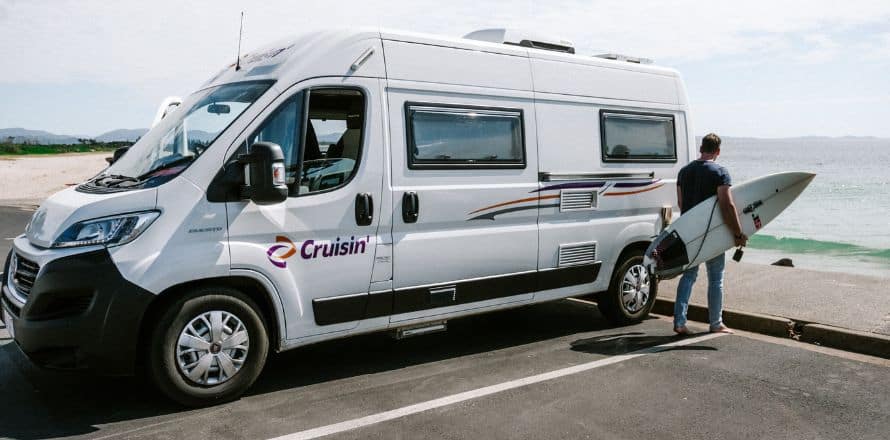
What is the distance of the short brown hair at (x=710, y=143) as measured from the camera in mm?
6855

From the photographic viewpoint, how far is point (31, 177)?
39.5 m

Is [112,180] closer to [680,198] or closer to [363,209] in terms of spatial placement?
[363,209]

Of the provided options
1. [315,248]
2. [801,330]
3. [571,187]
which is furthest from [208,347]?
[801,330]

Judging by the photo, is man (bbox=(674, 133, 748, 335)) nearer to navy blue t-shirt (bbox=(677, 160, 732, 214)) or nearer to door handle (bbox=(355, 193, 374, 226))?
navy blue t-shirt (bbox=(677, 160, 732, 214))

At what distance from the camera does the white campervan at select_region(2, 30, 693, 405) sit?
14.9ft

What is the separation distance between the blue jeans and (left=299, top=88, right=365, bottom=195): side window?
345 cm

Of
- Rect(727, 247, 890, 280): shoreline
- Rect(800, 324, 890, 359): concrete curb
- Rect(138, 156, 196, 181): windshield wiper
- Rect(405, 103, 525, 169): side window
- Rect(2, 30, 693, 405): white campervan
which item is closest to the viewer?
Rect(2, 30, 693, 405): white campervan

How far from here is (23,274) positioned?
15.7 feet

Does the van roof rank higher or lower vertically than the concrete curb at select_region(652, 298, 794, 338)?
higher

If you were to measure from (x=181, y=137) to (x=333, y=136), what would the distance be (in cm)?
106

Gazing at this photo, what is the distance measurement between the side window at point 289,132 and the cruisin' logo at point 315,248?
35 cm

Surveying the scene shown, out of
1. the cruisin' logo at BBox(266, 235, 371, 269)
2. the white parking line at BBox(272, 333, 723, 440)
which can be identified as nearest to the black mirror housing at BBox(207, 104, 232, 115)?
the cruisin' logo at BBox(266, 235, 371, 269)

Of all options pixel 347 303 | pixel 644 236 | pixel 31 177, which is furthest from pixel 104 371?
pixel 31 177

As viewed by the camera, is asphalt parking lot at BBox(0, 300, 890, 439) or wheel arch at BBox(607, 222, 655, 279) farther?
wheel arch at BBox(607, 222, 655, 279)
